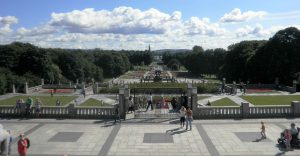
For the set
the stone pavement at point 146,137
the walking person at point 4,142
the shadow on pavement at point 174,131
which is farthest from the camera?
the shadow on pavement at point 174,131

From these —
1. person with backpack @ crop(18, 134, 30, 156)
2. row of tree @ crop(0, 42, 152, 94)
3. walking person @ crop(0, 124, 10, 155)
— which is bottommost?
person with backpack @ crop(18, 134, 30, 156)

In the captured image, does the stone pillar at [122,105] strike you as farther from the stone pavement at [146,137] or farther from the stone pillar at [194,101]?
the stone pillar at [194,101]

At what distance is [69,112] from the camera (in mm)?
27688

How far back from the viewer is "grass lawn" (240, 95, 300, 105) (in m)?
37.6

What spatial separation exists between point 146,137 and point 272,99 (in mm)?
22153

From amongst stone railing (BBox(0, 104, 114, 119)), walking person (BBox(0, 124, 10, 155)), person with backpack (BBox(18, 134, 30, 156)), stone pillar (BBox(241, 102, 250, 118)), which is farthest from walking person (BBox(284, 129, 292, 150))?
walking person (BBox(0, 124, 10, 155))

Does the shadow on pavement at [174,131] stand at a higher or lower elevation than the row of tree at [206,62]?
lower

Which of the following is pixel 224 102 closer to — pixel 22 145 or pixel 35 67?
pixel 22 145

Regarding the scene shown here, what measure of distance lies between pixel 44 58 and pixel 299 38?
4592 centimetres

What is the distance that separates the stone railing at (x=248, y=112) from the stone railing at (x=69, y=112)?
6.49 m

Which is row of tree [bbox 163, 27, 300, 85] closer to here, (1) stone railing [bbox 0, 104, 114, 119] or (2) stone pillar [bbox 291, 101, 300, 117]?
(2) stone pillar [bbox 291, 101, 300, 117]

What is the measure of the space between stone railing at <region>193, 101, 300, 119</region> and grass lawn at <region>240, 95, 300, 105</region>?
31.9 feet

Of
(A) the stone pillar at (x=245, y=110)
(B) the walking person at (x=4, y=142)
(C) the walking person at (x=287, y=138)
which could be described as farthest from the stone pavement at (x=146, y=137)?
(B) the walking person at (x=4, y=142)

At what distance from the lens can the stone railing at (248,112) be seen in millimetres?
27328
